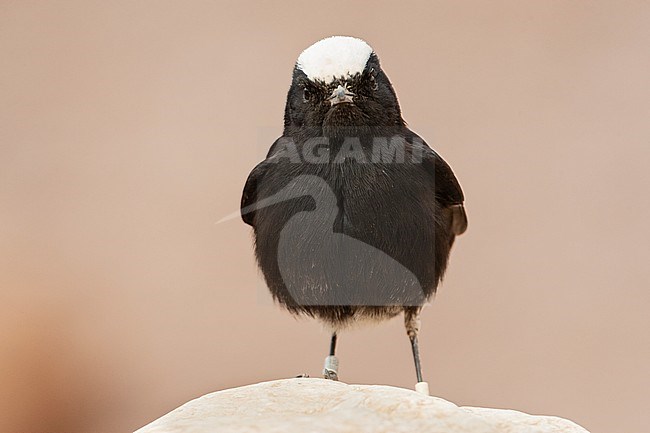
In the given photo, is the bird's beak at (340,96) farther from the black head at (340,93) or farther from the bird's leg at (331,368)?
the bird's leg at (331,368)

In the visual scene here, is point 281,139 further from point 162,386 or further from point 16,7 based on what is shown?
point 16,7

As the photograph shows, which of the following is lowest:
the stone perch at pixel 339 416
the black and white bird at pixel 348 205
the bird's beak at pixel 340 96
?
the stone perch at pixel 339 416

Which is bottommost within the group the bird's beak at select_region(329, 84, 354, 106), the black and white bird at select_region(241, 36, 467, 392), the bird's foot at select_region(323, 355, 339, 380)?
the bird's foot at select_region(323, 355, 339, 380)

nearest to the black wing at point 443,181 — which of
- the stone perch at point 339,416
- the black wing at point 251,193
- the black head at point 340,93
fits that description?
the black head at point 340,93

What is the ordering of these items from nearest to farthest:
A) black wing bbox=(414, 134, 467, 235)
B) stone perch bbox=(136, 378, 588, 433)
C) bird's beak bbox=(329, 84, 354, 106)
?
stone perch bbox=(136, 378, 588, 433) → bird's beak bbox=(329, 84, 354, 106) → black wing bbox=(414, 134, 467, 235)

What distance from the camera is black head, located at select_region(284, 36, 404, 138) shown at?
171 cm

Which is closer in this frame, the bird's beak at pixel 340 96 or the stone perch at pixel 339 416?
the stone perch at pixel 339 416

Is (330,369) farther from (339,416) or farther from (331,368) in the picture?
(339,416)

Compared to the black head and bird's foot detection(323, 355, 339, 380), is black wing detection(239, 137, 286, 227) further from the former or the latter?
bird's foot detection(323, 355, 339, 380)

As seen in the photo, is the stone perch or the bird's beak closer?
the stone perch

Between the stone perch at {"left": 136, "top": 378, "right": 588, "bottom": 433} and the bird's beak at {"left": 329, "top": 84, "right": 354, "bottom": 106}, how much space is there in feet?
2.04

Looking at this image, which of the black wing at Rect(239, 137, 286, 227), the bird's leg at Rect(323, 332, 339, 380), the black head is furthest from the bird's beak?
the bird's leg at Rect(323, 332, 339, 380)

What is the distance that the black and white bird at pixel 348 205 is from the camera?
1.70 m

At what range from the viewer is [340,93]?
167cm
